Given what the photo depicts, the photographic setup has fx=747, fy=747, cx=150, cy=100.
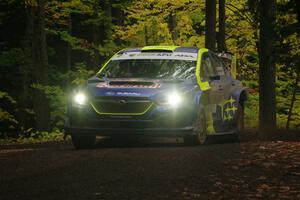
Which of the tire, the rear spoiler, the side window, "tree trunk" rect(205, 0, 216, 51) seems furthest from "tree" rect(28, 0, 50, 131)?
the tire

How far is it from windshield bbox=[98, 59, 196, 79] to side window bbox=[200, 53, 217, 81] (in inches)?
9.7

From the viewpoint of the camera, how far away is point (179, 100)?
12.8 metres

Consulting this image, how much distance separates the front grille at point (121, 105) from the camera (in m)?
12.8

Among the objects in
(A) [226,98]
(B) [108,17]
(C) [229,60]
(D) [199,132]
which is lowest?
(D) [199,132]

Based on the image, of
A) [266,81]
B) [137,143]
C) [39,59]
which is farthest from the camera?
[39,59]

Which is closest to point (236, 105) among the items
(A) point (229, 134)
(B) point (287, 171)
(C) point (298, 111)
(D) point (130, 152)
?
(A) point (229, 134)

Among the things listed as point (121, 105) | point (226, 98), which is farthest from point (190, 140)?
point (226, 98)

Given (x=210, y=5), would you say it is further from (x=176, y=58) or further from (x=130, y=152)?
(x=130, y=152)

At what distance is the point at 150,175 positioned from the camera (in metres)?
9.41

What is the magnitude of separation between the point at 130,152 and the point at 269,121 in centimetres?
839

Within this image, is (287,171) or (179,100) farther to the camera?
(179,100)

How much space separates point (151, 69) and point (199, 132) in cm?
173

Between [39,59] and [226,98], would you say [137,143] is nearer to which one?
[226,98]

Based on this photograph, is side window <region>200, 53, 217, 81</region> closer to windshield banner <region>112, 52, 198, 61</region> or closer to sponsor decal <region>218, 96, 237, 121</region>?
windshield banner <region>112, 52, 198, 61</region>
